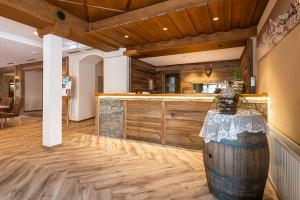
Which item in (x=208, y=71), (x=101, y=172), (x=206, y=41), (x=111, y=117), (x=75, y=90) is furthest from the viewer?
(x=208, y=71)

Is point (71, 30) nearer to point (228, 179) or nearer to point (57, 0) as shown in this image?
point (57, 0)

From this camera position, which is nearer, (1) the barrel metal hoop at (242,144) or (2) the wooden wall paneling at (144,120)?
(1) the barrel metal hoop at (242,144)

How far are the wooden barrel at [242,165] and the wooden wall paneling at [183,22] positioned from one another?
2.57 m

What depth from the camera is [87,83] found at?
789 centimetres

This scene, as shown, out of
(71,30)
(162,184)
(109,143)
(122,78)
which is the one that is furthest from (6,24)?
(162,184)

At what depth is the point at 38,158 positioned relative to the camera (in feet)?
10.6

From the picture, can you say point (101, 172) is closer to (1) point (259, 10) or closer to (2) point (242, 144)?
(2) point (242, 144)

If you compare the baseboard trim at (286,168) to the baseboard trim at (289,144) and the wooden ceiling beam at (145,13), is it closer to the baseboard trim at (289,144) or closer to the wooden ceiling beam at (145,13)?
the baseboard trim at (289,144)

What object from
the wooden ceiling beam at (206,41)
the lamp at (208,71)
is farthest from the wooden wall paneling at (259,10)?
the lamp at (208,71)

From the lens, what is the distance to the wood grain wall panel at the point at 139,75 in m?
6.25

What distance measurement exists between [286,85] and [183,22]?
2451 mm

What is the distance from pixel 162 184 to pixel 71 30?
3678 millimetres

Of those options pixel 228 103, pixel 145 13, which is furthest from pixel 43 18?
pixel 228 103

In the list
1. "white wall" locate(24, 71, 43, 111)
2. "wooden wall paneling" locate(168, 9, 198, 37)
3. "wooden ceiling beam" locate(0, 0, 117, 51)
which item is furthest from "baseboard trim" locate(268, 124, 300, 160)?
"white wall" locate(24, 71, 43, 111)
